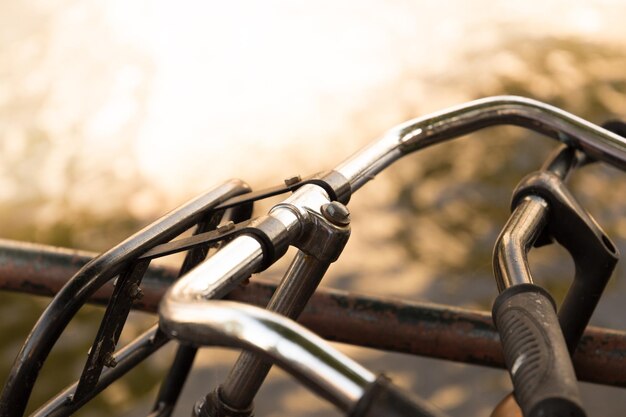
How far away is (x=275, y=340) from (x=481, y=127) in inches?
20.5

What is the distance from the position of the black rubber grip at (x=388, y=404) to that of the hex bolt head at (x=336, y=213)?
0.23m

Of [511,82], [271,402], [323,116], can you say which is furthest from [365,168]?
[511,82]

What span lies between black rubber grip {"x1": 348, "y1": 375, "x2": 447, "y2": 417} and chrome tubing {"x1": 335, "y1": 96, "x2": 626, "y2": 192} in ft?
1.21

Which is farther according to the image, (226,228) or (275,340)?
(226,228)

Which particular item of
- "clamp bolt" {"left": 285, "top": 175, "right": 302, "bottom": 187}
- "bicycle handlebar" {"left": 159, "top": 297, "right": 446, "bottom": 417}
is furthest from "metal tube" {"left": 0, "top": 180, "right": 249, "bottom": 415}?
"bicycle handlebar" {"left": 159, "top": 297, "right": 446, "bottom": 417}

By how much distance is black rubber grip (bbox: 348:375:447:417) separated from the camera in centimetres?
49

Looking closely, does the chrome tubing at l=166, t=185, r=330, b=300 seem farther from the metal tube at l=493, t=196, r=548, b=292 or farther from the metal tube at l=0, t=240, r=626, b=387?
the metal tube at l=0, t=240, r=626, b=387

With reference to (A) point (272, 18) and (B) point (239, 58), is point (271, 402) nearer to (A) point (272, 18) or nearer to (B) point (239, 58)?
(B) point (239, 58)

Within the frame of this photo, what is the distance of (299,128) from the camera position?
3.17 m

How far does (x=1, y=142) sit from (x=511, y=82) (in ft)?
5.93

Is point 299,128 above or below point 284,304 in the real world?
below

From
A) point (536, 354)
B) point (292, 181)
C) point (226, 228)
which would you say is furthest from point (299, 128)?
point (536, 354)

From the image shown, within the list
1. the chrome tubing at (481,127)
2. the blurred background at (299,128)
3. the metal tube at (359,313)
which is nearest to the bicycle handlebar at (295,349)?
the chrome tubing at (481,127)

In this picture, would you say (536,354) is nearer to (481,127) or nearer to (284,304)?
(284,304)
